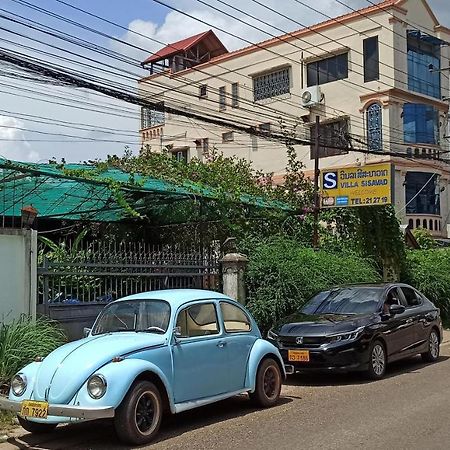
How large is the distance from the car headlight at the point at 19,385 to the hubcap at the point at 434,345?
8.41 m

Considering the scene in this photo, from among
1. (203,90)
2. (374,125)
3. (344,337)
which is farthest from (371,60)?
(344,337)

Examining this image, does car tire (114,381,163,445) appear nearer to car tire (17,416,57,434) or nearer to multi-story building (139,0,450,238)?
car tire (17,416,57,434)

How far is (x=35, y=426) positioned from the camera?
7582mm

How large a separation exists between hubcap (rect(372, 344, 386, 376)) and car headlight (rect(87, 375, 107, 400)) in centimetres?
554

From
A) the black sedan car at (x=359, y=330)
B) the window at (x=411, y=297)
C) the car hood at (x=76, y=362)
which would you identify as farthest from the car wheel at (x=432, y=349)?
the car hood at (x=76, y=362)

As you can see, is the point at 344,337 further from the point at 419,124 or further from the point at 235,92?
the point at 235,92

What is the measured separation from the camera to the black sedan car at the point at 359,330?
10828 millimetres

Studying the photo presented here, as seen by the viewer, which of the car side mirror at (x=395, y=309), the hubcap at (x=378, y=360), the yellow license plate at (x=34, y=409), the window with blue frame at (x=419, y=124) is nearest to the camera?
the yellow license plate at (x=34, y=409)

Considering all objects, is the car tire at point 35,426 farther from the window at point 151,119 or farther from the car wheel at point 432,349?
the window at point 151,119

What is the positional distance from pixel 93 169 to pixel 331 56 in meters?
24.9

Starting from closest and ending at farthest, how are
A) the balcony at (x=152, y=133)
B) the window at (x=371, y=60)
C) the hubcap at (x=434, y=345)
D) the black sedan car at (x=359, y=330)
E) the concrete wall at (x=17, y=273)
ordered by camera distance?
the concrete wall at (x=17, y=273) → the black sedan car at (x=359, y=330) → the hubcap at (x=434, y=345) → the window at (x=371, y=60) → the balcony at (x=152, y=133)

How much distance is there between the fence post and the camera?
1423 cm

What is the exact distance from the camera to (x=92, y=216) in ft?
60.5

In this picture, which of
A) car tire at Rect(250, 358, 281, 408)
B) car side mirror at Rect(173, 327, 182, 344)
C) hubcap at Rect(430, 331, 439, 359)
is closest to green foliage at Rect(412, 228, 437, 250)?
hubcap at Rect(430, 331, 439, 359)
